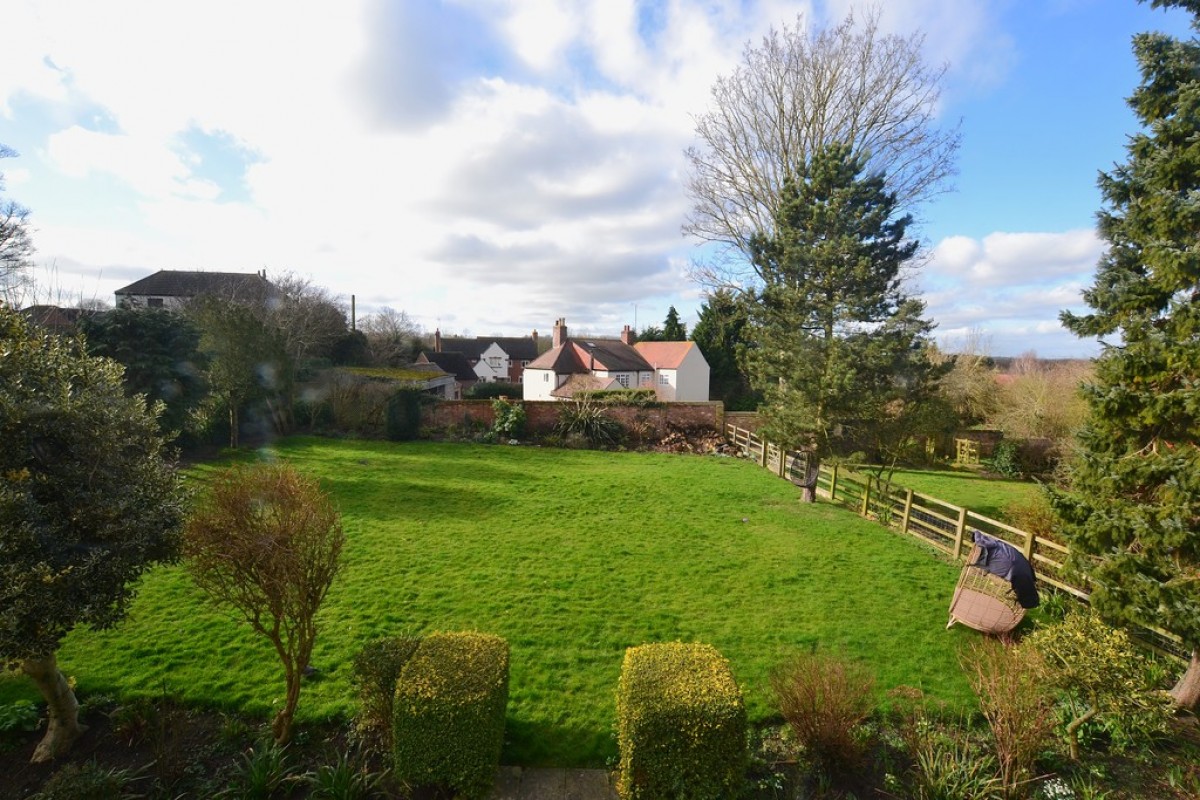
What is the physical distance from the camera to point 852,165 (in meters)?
11.8

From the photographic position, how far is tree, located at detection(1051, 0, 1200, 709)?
4844 mm

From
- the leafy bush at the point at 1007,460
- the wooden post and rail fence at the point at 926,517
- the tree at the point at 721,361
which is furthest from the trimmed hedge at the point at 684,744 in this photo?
the tree at the point at 721,361

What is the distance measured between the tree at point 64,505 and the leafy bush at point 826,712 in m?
5.84

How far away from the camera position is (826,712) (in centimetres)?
459

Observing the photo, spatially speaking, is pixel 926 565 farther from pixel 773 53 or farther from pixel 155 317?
pixel 155 317

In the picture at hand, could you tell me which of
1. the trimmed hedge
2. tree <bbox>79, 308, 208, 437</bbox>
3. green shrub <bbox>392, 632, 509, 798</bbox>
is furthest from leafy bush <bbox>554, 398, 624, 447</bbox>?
the trimmed hedge

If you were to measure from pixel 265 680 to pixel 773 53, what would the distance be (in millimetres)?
19072

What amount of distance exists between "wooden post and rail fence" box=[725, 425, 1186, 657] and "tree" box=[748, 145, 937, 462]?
1.69 meters

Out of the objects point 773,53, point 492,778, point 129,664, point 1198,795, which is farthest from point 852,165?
point 129,664

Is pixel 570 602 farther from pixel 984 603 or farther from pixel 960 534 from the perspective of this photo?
pixel 960 534

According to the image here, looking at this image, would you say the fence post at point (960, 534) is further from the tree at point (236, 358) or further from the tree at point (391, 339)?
the tree at point (391, 339)

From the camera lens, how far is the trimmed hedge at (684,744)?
12.4 ft

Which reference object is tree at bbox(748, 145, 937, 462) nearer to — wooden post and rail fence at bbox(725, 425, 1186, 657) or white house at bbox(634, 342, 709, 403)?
wooden post and rail fence at bbox(725, 425, 1186, 657)

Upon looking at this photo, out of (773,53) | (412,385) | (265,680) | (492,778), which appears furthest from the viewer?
(412,385)
